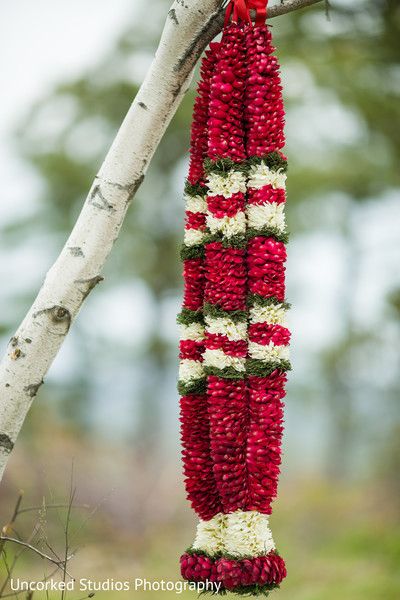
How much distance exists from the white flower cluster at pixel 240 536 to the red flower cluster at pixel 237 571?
0.06ft

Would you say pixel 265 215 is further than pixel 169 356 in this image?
No

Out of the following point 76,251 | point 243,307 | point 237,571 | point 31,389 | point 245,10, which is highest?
point 245,10

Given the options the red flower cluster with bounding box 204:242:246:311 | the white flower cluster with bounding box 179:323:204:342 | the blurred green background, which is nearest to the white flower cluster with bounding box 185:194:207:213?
the red flower cluster with bounding box 204:242:246:311

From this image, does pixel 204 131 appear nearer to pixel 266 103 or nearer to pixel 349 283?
pixel 266 103

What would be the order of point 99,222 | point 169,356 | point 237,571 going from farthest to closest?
point 169,356 → point 99,222 → point 237,571

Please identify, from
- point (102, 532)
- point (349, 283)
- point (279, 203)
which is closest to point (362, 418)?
point (349, 283)

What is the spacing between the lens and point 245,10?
1383 millimetres

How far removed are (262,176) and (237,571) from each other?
733mm

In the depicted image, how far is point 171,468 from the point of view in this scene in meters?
6.06

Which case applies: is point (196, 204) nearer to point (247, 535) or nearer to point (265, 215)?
point (265, 215)

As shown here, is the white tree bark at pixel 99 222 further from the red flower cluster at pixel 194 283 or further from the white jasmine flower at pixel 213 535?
the white jasmine flower at pixel 213 535

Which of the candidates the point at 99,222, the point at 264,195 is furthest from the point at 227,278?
the point at 99,222

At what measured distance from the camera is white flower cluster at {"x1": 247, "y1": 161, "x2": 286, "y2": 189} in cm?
135

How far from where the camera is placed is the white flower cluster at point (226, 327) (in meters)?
1.34
